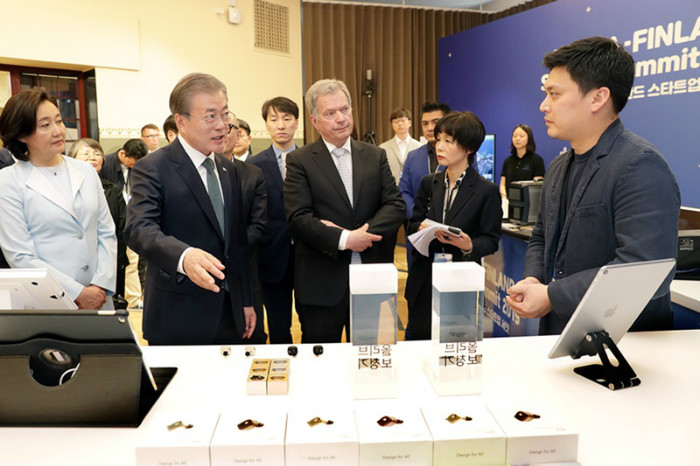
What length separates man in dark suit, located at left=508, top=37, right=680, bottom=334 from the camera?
169 centimetres

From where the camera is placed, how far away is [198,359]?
1.72 metres

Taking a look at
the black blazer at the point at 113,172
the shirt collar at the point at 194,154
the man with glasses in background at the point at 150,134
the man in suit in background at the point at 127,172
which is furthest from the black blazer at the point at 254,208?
the man with glasses in background at the point at 150,134

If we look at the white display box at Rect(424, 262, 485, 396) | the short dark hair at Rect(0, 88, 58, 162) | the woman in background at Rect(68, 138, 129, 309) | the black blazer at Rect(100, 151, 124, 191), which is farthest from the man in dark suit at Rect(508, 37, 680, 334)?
the black blazer at Rect(100, 151, 124, 191)

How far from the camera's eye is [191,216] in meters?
2.19

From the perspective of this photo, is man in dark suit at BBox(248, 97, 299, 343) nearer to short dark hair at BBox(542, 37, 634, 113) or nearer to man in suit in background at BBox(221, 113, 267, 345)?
man in suit in background at BBox(221, 113, 267, 345)

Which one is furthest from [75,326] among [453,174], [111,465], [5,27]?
[5,27]

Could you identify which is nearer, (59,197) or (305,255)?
(59,197)

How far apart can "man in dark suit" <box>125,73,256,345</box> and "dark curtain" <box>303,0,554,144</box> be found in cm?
689

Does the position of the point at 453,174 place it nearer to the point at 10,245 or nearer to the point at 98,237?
the point at 98,237

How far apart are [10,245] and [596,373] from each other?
7.80ft

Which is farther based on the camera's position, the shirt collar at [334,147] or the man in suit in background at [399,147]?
the man in suit in background at [399,147]

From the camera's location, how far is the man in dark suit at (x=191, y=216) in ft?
7.02

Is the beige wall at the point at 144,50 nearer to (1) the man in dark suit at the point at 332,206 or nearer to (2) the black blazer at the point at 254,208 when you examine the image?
(2) the black blazer at the point at 254,208

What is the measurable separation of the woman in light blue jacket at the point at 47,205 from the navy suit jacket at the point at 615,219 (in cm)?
205
